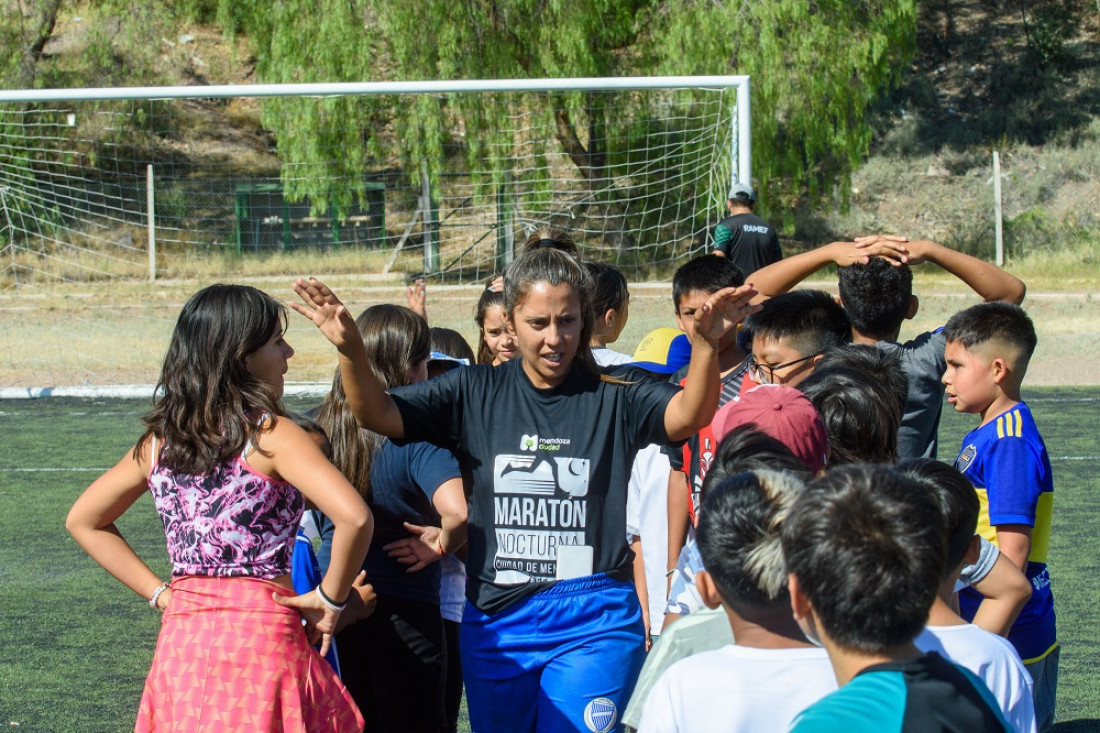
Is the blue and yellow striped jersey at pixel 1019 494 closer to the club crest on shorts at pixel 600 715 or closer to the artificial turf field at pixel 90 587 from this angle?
the club crest on shorts at pixel 600 715

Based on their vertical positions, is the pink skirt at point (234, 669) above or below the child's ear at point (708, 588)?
below

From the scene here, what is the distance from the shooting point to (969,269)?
3359mm

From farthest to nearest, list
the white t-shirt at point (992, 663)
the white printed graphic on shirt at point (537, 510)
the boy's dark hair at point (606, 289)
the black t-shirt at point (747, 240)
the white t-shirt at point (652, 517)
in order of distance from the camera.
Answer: the black t-shirt at point (747, 240) → the boy's dark hair at point (606, 289) → the white t-shirt at point (652, 517) → the white printed graphic on shirt at point (537, 510) → the white t-shirt at point (992, 663)

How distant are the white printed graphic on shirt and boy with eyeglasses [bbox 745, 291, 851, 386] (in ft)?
2.62

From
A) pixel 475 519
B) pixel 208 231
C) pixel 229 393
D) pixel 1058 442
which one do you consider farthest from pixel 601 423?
pixel 208 231

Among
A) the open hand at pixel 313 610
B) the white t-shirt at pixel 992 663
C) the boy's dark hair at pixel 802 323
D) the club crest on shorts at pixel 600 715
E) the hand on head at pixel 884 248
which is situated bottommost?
the club crest on shorts at pixel 600 715

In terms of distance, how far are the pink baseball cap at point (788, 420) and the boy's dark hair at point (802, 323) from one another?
85 centimetres

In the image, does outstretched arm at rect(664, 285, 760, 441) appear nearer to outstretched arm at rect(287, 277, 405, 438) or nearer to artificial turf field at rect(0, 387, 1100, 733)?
outstretched arm at rect(287, 277, 405, 438)

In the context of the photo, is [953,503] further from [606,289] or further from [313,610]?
[606,289]

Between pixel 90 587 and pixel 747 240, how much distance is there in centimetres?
644

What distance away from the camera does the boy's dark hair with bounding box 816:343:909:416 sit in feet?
9.39

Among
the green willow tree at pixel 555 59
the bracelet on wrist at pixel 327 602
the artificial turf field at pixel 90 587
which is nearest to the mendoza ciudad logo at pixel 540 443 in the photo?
the bracelet on wrist at pixel 327 602

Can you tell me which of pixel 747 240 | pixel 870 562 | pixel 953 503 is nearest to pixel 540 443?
pixel 953 503

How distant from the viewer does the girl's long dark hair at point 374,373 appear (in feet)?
10.5
